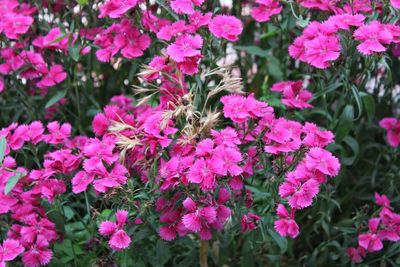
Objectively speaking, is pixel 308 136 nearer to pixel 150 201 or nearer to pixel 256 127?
pixel 256 127

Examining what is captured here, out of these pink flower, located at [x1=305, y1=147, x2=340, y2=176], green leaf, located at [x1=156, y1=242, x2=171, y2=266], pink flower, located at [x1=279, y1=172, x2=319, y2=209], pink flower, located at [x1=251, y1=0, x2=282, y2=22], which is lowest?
green leaf, located at [x1=156, y1=242, x2=171, y2=266]

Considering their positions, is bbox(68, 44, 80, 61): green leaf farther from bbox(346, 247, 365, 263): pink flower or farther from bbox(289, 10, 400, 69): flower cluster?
bbox(346, 247, 365, 263): pink flower

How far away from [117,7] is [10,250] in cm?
81

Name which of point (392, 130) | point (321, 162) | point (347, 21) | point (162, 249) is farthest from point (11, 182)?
point (392, 130)

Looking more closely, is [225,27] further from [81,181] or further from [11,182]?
[11,182]

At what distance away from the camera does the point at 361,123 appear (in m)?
2.38

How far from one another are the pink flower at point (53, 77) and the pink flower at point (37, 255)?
2.04ft

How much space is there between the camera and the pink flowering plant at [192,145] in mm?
1694

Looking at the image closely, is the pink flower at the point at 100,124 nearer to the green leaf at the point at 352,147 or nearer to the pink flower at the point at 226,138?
the pink flower at the point at 226,138

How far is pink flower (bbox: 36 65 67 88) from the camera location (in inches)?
87.6

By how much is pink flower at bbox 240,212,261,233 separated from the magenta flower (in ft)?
1.03

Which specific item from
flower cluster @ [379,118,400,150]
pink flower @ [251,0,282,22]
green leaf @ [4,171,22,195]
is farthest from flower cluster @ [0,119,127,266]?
flower cluster @ [379,118,400,150]

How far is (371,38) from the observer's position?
1.82m

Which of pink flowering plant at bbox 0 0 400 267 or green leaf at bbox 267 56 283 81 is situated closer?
pink flowering plant at bbox 0 0 400 267
